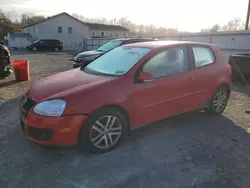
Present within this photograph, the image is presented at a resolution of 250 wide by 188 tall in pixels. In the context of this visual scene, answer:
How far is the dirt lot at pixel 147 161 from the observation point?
2.85 metres

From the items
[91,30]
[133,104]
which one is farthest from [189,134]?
[91,30]

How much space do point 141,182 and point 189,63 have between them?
2.43 metres

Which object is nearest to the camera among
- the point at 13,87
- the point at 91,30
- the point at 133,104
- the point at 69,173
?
the point at 69,173

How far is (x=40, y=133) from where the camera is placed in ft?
10.5

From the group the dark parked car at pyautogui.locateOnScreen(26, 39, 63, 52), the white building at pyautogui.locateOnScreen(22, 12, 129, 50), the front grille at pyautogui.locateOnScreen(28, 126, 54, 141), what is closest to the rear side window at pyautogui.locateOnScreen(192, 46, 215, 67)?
the front grille at pyautogui.locateOnScreen(28, 126, 54, 141)

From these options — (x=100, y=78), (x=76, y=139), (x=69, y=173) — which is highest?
(x=100, y=78)

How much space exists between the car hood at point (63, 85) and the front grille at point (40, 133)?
0.42 meters

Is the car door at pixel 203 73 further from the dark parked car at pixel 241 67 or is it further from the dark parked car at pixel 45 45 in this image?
the dark parked car at pixel 45 45

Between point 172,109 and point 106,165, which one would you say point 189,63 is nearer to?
point 172,109

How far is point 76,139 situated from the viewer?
3.27 meters

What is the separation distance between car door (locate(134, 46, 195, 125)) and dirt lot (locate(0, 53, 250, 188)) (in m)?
0.43

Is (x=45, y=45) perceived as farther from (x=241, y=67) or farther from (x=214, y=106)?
(x=214, y=106)

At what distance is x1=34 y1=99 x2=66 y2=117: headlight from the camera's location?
10.3 feet

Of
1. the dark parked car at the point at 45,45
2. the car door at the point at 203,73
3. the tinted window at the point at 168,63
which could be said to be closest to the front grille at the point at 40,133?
the tinted window at the point at 168,63
